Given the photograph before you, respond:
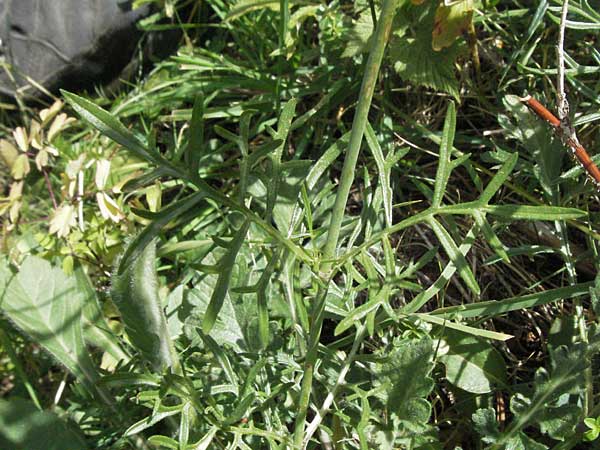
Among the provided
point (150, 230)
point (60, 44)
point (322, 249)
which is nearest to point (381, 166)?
point (322, 249)

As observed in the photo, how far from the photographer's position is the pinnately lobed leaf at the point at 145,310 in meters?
1.50

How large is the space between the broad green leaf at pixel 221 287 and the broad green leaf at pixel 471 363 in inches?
26.1

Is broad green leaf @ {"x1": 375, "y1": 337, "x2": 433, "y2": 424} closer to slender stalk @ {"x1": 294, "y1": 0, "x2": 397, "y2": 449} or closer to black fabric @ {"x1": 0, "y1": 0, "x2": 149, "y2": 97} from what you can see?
slender stalk @ {"x1": 294, "y1": 0, "x2": 397, "y2": 449}

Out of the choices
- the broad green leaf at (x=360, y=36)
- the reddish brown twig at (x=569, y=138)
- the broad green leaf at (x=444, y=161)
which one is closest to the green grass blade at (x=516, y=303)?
the reddish brown twig at (x=569, y=138)

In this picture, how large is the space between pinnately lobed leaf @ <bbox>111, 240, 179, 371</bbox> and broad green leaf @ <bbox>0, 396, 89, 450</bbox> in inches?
12.7

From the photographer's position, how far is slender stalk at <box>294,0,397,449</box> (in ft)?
3.40

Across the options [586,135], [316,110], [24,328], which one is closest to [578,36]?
[586,135]

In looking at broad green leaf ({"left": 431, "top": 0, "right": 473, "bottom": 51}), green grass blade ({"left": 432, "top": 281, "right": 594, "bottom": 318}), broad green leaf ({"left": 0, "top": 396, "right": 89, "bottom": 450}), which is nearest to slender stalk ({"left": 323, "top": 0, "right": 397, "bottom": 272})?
green grass blade ({"left": 432, "top": 281, "right": 594, "bottom": 318})

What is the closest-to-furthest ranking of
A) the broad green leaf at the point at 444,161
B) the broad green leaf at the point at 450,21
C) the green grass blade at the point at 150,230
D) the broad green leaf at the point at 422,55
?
1. the green grass blade at the point at 150,230
2. the broad green leaf at the point at 444,161
3. the broad green leaf at the point at 450,21
4. the broad green leaf at the point at 422,55

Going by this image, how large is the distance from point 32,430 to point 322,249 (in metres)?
0.84

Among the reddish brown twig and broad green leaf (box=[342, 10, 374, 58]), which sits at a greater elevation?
broad green leaf (box=[342, 10, 374, 58])

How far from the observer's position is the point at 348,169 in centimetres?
116

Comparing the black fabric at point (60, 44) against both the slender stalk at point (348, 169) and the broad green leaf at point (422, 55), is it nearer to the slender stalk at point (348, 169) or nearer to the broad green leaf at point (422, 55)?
the broad green leaf at point (422, 55)

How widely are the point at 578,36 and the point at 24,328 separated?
5.59 feet
